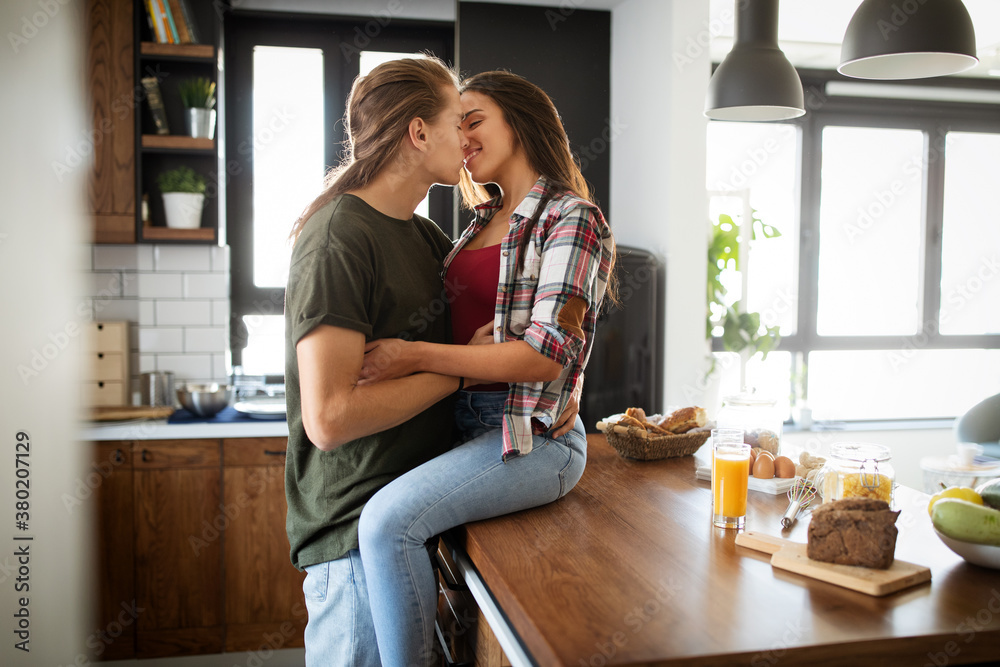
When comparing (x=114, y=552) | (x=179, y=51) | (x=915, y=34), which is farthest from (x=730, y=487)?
(x=179, y=51)

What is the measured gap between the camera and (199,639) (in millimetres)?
2930

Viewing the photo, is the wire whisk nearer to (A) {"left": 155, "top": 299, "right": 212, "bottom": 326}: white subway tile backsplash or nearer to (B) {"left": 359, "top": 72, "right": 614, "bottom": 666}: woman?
(B) {"left": 359, "top": 72, "right": 614, "bottom": 666}: woman

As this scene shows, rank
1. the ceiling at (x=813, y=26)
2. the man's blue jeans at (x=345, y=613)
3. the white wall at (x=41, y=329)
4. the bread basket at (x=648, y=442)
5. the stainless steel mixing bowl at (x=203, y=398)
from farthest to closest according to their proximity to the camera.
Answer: the ceiling at (x=813, y=26)
the stainless steel mixing bowl at (x=203, y=398)
the white wall at (x=41, y=329)
the bread basket at (x=648, y=442)
the man's blue jeans at (x=345, y=613)

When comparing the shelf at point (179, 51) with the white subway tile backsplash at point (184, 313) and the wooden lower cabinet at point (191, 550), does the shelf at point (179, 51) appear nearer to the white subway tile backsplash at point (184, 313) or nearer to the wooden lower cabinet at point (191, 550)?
the white subway tile backsplash at point (184, 313)

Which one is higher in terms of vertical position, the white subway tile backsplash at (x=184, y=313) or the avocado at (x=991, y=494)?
the white subway tile backsplash at (x=184, y=313)

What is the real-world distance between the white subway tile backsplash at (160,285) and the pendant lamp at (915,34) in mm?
2767

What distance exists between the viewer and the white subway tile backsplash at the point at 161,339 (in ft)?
11.0

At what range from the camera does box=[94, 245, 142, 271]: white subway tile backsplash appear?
3332 mm

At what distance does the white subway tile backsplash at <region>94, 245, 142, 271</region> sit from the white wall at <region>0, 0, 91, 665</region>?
2.20 ft

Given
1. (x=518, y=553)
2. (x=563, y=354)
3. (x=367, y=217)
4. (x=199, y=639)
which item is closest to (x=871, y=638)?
(x=518, y=553)

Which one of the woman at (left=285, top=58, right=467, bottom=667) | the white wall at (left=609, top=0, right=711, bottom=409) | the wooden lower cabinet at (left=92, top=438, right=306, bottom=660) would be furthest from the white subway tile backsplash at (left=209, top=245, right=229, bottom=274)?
the woman at (left=285, top=58, right=467, bottom=667)

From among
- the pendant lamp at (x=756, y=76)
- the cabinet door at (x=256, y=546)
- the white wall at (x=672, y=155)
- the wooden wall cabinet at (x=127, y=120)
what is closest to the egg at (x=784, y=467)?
the pendant lamp at (x=756, y=76)

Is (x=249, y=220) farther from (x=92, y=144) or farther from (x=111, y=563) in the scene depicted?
(x=111, y=563)

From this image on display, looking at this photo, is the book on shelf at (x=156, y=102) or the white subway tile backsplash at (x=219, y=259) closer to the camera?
the book on shelf at (x=156, y=102)
